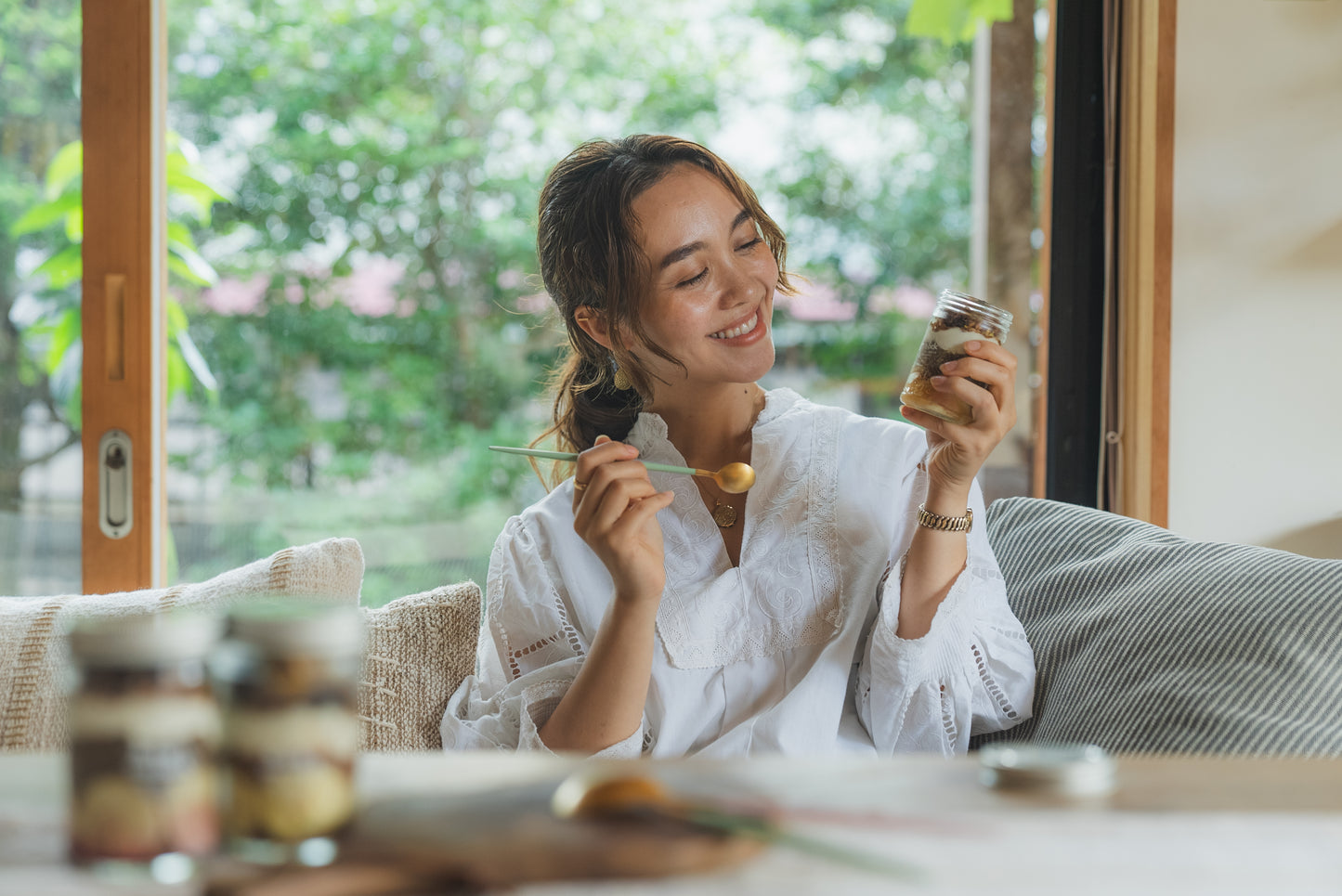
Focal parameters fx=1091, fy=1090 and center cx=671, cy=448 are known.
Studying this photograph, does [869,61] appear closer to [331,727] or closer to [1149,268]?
[1149,268]

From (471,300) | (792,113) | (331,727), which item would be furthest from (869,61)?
(331,727)

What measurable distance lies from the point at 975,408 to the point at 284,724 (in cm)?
82

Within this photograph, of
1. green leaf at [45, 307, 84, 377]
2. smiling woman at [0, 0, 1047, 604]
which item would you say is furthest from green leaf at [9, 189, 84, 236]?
smiling woman at [0, 0, 1047, 604]

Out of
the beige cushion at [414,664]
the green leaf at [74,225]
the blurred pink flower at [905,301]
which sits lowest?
the beige cushion at [414,664]

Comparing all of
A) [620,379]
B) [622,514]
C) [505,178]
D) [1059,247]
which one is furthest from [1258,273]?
[505,178]

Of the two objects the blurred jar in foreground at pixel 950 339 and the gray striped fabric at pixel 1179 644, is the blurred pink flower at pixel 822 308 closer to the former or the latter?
the gray striped fabric at pixel 1179 644

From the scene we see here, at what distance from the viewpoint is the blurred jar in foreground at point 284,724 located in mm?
539

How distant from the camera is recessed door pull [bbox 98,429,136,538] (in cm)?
218

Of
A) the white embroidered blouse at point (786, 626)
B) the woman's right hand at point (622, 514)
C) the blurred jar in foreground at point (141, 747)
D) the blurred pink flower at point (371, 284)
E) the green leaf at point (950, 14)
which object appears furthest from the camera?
the blurred pink flower at point (371, 284)

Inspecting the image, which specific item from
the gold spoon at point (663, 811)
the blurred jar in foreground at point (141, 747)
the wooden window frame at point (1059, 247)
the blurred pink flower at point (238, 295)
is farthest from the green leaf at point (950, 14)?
the blurred pink flower at point (238, 295)

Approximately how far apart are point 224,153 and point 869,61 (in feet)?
8.06

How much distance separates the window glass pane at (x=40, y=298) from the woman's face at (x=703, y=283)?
1.39 meters

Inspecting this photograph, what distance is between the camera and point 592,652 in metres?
1.30

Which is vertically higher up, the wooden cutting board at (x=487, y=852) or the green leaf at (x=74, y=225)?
the green leaf at (x=74, y=225)
